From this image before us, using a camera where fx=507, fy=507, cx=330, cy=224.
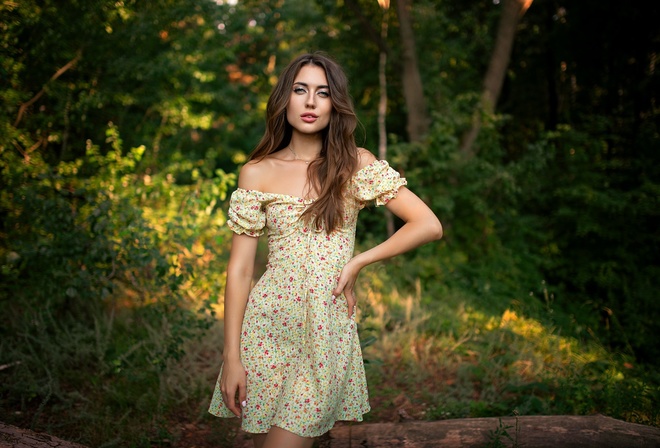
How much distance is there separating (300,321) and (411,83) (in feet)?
18.3

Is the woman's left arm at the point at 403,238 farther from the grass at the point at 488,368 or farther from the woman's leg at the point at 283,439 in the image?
the grass at the point at 488,368

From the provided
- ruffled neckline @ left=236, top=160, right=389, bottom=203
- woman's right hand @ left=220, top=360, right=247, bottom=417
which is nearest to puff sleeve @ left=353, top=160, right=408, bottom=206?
ruffled neckline @ left=236, top=160, right=389, bottom=203

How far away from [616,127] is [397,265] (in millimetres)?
3716

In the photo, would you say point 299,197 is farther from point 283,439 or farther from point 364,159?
point 283,439

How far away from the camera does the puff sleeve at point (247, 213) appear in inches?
80.9

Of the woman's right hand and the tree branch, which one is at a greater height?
the tree branch

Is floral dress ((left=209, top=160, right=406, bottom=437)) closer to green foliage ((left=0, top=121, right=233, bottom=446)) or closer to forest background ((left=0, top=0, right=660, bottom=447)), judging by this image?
forest background ((left=0, top=0, right=660, bottom=447))

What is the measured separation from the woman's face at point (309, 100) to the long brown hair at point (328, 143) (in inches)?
0.8

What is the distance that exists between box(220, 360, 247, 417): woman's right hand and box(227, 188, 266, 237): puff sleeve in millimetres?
527

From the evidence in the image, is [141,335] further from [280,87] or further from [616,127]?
[616,127]

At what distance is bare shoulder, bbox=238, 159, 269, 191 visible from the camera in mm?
2121

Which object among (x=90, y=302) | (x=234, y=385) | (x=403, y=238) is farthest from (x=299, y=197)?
(x=90, y=302)

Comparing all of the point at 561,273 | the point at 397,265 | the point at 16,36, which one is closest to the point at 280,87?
the point at 16,36

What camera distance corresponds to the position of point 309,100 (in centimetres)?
211
